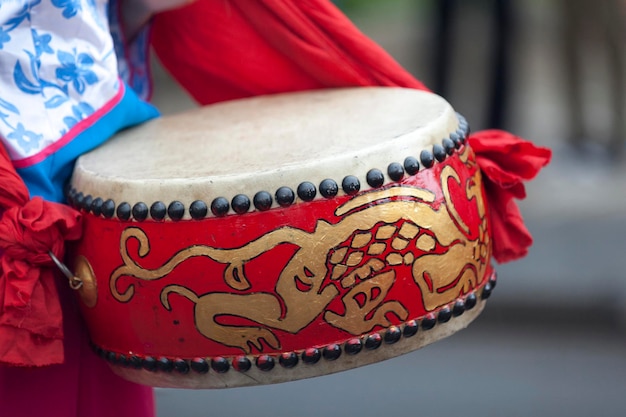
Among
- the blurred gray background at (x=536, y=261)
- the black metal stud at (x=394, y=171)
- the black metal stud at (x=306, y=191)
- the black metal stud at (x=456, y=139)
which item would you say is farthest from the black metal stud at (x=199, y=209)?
the blurred gray background at (x=536, y=261)

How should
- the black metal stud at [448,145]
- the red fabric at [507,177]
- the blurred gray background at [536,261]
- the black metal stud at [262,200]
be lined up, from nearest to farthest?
the black metal stud at [262,200]
the black metal stud at [448,145]
the red fabric at [507,177]
the blurred gray background at [536,261]

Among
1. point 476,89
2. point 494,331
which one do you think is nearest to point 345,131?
point 494,331

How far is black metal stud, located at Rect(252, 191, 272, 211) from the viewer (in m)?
1.00

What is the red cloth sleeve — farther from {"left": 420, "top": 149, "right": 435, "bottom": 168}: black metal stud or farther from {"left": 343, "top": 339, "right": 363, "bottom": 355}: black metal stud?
{"left": 343, "top": 339, "right": 363, "bottom": 355}: black metal stud

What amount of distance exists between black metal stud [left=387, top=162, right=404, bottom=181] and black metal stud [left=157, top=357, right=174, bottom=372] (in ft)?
1.05

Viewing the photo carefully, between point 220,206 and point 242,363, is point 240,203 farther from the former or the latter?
point 242,363

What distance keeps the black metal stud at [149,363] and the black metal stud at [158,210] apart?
17 cm

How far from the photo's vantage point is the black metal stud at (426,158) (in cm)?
107

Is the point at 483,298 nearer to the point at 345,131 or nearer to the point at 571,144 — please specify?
the point at 345,131

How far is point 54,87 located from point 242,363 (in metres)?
0.41

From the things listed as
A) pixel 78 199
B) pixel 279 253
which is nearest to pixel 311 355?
pixel 279 253

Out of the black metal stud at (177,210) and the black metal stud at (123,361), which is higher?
the black metal stud at (177,210)

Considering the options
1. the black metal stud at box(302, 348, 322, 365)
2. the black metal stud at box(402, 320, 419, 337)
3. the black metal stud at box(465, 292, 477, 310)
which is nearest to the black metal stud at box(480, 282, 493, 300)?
the black metal stud at box(465, 292, 477, 310)

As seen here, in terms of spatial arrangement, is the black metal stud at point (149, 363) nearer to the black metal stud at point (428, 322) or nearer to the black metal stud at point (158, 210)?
the black metal stud at point (158, 210)
